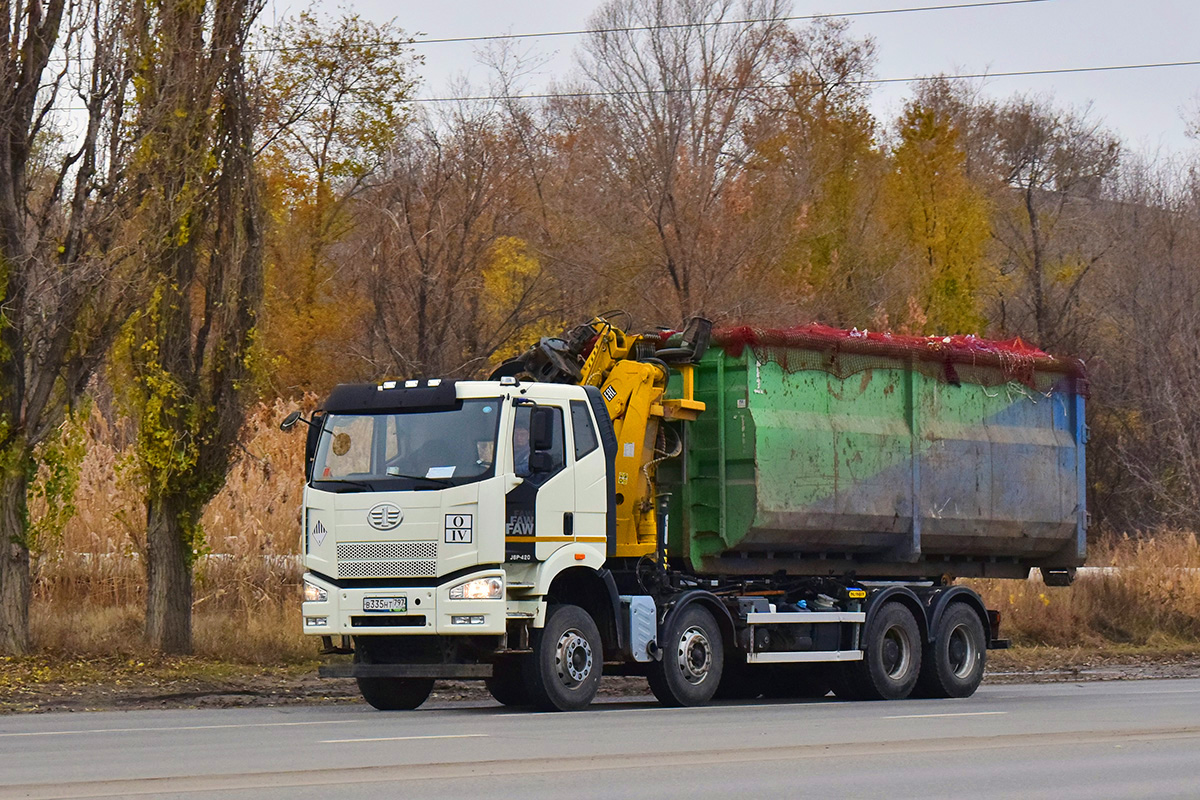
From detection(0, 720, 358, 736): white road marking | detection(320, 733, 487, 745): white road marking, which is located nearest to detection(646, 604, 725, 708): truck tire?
detection(0, 720, 358, 736): white road marking

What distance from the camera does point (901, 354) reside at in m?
18.9

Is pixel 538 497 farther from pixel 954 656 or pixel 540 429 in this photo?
pixel 954 656

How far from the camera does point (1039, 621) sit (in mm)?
27453

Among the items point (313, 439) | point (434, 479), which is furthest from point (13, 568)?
point (434, 479)

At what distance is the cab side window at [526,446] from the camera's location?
50.8 ft

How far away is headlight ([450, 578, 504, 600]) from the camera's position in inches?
592

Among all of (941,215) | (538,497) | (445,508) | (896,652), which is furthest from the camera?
(941,215)

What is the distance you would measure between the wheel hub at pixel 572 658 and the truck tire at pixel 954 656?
5.11 meters

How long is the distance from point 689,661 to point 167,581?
669 centimetres

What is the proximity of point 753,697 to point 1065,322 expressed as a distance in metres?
26.9

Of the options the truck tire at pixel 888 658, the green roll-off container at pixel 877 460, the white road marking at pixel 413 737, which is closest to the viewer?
the white road marking at pixel 413 737

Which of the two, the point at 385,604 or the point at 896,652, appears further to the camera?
the point at 896,652

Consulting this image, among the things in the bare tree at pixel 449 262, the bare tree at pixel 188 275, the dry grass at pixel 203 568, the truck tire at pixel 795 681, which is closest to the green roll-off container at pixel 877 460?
the truck tire at pixel 795 681

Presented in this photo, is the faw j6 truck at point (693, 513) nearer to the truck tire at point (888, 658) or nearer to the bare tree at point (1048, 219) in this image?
the truck tire at point (888, 658)
